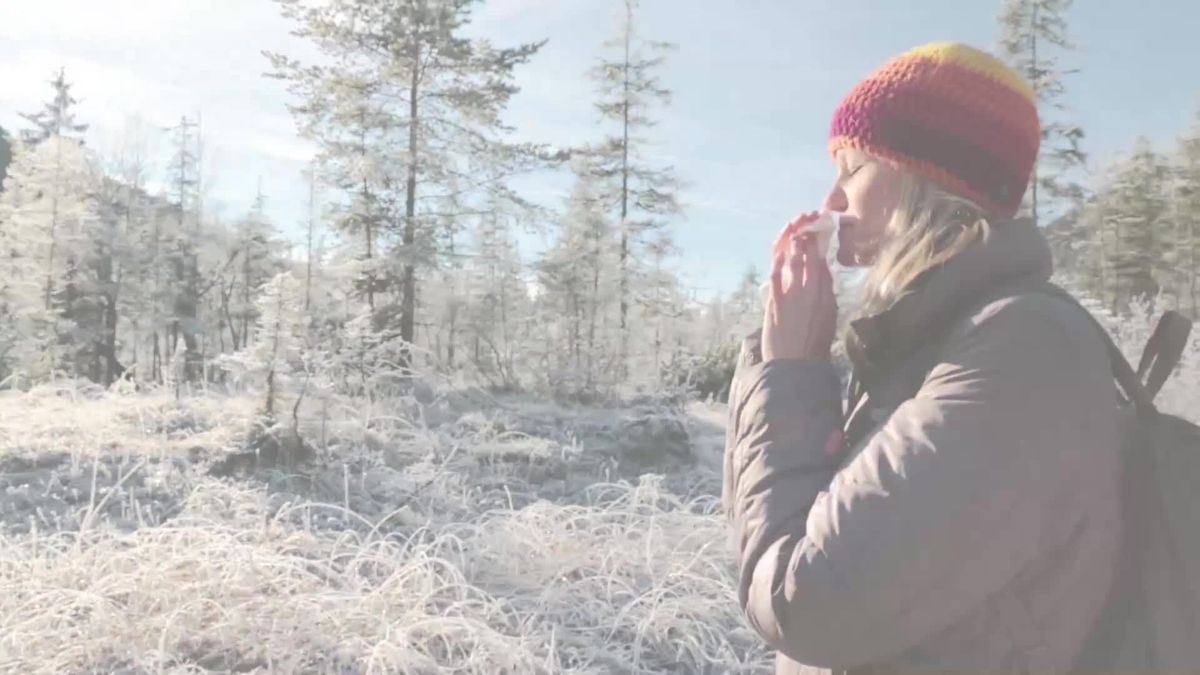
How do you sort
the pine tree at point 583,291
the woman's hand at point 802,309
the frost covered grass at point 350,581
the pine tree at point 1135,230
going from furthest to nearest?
the pine tree at point 1135,230, the pine tree at point 583,291, the frost covered grass at point 350,581, the woman's hand at point 802,309

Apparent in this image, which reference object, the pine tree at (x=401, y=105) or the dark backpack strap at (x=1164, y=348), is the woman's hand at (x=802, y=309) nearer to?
the dark backpack strap at (x=1164, y=348)

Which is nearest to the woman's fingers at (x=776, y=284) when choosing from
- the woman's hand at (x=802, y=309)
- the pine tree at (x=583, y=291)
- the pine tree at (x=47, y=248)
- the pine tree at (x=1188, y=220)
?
the woman's hand at (x=802, y=309)

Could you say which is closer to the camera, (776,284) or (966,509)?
(966,509)

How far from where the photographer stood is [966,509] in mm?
1005

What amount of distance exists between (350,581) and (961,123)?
345 cm

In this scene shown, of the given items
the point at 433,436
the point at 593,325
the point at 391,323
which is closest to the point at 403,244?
the point at 391,323

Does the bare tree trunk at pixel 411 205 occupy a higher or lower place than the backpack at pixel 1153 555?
higher

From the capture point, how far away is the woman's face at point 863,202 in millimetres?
1294

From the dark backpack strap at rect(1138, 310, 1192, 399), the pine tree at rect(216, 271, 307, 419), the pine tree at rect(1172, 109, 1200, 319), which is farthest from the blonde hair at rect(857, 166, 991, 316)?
the pine tree at rect(1172, 109, 1200, 319)

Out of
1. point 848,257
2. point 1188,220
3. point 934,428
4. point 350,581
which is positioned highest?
point 1188,220

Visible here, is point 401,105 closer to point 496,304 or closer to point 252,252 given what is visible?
point 496,304

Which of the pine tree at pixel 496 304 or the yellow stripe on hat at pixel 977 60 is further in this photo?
the pine tree at pixel 496 304

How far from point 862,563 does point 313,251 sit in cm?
2235

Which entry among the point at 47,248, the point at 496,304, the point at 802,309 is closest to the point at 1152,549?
the point at 802,309
